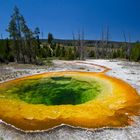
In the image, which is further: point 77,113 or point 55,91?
point 55,91

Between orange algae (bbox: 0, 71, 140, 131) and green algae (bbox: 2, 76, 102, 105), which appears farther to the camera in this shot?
green algae (bbox: 2, 76, 102, 105)

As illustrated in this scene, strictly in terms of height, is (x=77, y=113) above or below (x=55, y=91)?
above

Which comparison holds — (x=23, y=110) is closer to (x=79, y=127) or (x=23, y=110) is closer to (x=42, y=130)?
(x=42, y=130)

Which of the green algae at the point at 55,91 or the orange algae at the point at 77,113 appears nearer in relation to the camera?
the orange algae at the point at 77,113

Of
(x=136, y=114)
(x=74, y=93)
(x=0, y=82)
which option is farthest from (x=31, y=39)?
(x=136, y=114)
